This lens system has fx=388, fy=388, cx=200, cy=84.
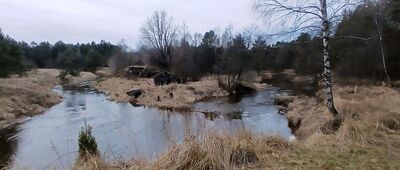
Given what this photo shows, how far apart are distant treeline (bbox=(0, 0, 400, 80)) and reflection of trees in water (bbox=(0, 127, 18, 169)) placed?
1131 centimetres

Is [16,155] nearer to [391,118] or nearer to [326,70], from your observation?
[326,70]

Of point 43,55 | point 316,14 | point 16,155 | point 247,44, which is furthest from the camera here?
point 43,55

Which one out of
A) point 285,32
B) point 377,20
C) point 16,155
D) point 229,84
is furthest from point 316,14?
point 229,84

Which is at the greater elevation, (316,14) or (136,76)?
(316,14)

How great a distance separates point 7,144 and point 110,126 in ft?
18.0

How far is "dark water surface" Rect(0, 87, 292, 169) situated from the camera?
14867mm

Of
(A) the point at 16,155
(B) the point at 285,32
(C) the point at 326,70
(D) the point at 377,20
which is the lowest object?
(A) the point at 16,155

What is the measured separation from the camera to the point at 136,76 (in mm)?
61906

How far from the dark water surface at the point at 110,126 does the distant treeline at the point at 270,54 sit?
4.51 m

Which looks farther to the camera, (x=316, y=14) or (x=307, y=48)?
(x=307, y=48)

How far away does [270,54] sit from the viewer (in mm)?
52594

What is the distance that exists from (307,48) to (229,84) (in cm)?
986

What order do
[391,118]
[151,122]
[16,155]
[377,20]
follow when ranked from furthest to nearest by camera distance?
1. [377,20]
2. [151,122]
3. [16,155]
4. [391,118]

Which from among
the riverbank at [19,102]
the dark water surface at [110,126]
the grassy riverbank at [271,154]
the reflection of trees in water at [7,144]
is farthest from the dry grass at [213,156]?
the riverbank at [19,102]
